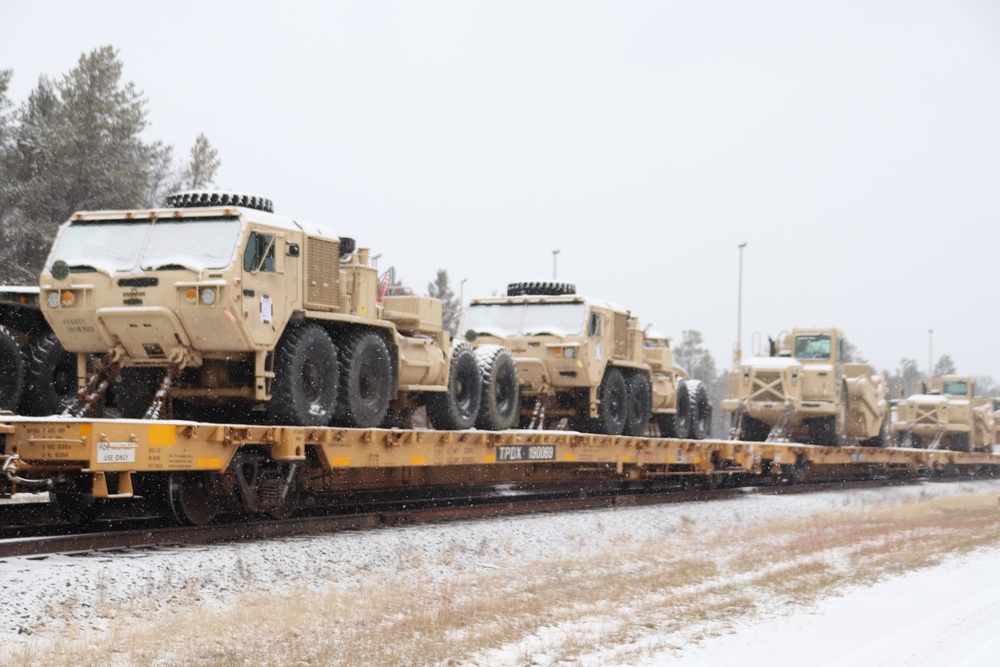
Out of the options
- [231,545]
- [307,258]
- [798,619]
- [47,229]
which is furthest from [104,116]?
[798,619]

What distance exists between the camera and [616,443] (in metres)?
17.5

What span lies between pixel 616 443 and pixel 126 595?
985 cm

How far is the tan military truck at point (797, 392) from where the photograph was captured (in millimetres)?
26641

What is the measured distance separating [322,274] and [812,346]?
17469 mm

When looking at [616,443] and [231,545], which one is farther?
[616,443]

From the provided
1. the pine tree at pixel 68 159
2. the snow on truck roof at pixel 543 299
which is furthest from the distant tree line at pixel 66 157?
the snow on truck roof at pixel 543 299

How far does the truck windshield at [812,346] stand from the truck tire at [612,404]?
956 cm

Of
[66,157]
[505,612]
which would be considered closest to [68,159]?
[66,157]

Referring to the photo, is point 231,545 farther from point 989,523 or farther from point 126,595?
point 989,523

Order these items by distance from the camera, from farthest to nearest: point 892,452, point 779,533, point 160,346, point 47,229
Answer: point 47,229
point 892,452
point 779,533
point 160,346

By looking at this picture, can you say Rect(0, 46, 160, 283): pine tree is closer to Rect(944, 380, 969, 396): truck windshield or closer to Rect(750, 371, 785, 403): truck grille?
Rect(750, 371, 785, 403): truck grille

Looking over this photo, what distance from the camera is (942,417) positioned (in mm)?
37781

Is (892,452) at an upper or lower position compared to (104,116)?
lower

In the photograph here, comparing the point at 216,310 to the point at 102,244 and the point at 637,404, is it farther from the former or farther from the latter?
the point at 637,404
